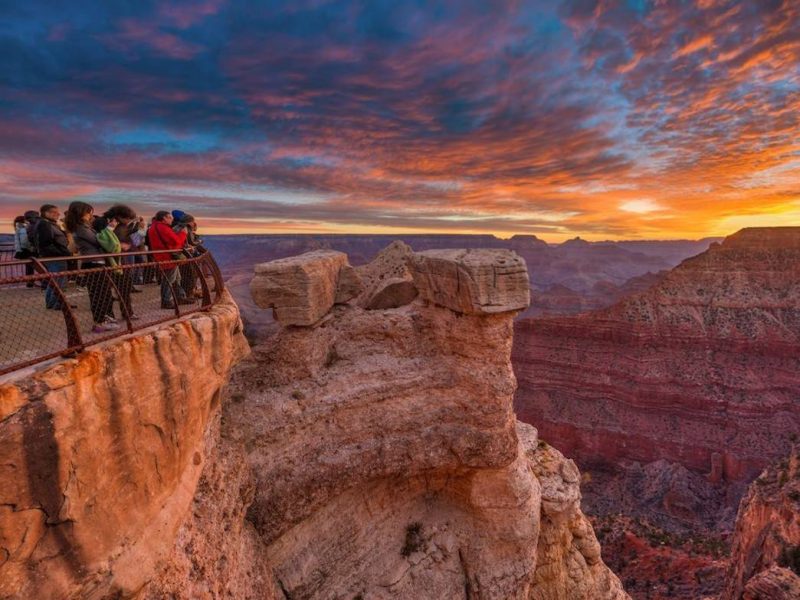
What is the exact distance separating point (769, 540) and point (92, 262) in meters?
27.2

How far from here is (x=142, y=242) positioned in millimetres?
9609

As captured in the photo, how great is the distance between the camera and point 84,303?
26.4 feet

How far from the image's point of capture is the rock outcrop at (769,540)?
50.1 feet

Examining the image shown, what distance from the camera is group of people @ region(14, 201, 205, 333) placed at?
657 cm

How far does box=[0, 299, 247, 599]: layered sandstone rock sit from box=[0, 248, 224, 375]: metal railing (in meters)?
0.43

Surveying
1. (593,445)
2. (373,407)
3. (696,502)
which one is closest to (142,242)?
(373,407)

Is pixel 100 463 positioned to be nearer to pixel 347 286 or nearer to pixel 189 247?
pixel 189 247

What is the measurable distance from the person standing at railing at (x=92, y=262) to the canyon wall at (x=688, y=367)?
5008 cm

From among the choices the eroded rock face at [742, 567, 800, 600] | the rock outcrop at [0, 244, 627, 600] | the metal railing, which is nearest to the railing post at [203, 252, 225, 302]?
the metal railing

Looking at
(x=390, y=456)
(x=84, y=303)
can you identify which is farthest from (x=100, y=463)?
(x=390, y=456)

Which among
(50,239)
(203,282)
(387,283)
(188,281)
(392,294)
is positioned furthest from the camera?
(387,283)

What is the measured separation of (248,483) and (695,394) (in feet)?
171

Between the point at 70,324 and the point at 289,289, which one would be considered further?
the point at 289,289

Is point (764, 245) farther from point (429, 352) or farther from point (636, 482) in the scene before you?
point (429, 352)
